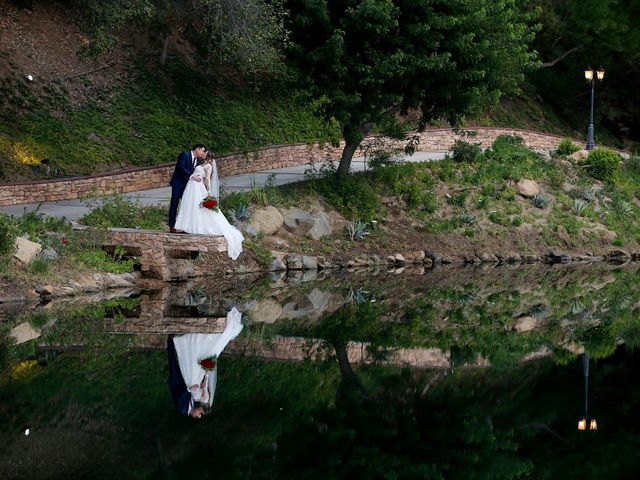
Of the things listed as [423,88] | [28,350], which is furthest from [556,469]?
[423,88]

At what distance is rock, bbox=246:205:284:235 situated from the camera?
107ft

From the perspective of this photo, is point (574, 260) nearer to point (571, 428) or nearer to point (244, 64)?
point (244, 64)

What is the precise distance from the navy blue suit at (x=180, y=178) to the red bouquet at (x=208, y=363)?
1048 centimetres

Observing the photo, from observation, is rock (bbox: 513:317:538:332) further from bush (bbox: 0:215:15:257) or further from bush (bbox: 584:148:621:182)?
bush (bbox: 584:148:621:182)

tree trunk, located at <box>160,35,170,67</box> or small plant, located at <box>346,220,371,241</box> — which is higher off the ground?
tree trunk, located at <box>160,35,170,67</box>

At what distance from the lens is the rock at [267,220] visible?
3253cm

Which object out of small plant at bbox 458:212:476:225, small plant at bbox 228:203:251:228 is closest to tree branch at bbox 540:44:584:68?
small plant at bbox 458:212:476:225

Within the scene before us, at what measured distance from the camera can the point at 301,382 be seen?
16.8 metres

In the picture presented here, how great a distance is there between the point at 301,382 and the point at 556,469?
489cm

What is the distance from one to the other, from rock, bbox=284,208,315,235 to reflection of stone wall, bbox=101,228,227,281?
19.6ft

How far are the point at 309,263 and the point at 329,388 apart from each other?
16216 mm

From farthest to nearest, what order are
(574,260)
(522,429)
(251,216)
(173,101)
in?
(173,101) < (574,260) < (251,216) < (522,429)

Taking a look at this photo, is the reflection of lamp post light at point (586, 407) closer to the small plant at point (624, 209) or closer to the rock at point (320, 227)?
the rock at point (320, 227)

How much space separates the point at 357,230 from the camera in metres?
35.0
